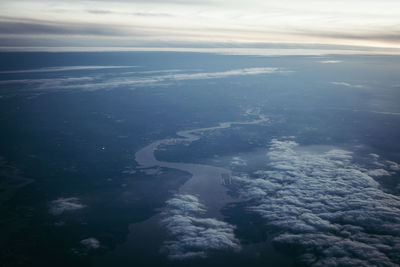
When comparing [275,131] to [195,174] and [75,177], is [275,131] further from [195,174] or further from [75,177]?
[75,177]

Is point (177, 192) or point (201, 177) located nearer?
point (177, 192)

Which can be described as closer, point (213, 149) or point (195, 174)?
point (195, 174)

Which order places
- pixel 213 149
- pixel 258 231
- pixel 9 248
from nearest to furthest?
pixel 9 248 < pixel 258 231 < pixel 213 149

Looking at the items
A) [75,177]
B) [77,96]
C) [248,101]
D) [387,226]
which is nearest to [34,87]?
[77,96]

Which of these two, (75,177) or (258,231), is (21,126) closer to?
(75,177)

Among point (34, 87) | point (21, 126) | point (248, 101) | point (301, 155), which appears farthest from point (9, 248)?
point (34, 87)

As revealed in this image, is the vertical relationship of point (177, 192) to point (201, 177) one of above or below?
below

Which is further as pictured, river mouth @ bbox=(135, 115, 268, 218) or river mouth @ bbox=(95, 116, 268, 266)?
river mouth @ bbox=(135, 115, 268, 218)

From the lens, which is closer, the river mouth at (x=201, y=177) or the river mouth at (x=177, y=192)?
the river mouth at (x=177, y=192)

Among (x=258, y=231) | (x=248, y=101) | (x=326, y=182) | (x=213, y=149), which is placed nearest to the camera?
(x=258, y=231)
